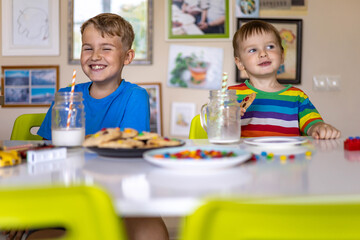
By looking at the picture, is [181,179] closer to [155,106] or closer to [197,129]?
[197,129]

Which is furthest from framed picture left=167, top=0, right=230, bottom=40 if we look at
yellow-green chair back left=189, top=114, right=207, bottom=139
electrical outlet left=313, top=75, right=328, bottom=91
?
yellow-green chair back left=189, top=114, right=207, bottom=139

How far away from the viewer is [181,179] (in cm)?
60

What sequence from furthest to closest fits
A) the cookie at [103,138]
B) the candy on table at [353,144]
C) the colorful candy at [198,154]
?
1. the candy on table at [353,144]
2. the cookie at [103,138]
3. the colorful candy at [198,154]

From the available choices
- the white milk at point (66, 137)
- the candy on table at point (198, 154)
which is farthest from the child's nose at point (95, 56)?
the candy on table at point (198, 154)

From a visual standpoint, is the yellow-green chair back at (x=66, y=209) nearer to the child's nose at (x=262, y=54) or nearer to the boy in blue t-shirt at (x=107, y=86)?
the boy in blue t-shirt at (x=107, y=86)

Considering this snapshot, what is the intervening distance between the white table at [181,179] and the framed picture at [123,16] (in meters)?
1.71

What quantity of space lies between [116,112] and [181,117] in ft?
3.37

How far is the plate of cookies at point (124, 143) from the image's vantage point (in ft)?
2.51

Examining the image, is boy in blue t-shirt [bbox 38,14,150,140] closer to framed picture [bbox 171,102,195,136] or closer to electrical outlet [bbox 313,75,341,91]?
framed picture [bbox 171,102,195,136]

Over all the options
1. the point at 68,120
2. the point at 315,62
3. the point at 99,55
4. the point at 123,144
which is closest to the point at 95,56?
the point at 99,55

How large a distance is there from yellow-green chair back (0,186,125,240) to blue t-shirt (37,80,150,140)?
980 mm

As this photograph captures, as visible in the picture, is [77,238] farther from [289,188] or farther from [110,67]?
[110,67]

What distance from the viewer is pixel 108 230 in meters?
0.38

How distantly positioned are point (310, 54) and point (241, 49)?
0.97 m
